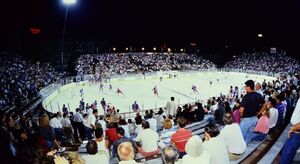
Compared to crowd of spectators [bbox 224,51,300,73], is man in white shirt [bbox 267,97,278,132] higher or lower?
lower

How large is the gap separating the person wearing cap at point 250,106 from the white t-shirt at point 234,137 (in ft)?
4.36

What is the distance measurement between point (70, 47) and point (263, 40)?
47529 mm

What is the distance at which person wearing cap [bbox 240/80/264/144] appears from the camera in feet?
24.2

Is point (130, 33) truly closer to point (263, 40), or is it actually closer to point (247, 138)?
point (263, 40)

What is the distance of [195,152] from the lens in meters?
4.32

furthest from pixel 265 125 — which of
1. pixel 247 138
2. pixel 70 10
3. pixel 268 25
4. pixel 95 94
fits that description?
pixel 268 25

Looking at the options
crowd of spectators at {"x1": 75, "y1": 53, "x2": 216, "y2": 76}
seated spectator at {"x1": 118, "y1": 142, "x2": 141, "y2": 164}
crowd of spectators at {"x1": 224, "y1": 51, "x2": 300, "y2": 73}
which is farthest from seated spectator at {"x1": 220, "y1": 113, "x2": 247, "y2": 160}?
crowd of spectators at {"x1": 224, "y1": 51, "x2": 300, "y2": 73}

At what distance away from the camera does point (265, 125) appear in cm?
809

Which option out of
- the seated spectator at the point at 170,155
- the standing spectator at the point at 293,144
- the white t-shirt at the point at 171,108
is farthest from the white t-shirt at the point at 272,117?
the white t-shirt at the point at 171,108

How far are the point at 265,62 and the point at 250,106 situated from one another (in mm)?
61944

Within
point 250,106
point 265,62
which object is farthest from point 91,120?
point 265,62

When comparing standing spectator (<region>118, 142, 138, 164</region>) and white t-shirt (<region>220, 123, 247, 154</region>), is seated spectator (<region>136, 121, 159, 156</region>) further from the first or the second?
standing spectator (<region>118, 142, 138, 164</region>)

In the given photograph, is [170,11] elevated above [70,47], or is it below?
above

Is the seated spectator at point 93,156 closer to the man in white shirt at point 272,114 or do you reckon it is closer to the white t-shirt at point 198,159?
the white t-shirt at point 198,159
